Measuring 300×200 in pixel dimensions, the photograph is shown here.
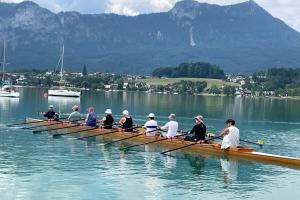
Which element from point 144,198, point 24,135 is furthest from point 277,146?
point 144,198

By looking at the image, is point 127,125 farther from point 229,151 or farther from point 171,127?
point 229,151

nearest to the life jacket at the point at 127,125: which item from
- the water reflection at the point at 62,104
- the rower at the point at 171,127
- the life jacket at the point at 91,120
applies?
the life jacket at the point at 91,120

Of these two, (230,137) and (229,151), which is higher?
(230,137)

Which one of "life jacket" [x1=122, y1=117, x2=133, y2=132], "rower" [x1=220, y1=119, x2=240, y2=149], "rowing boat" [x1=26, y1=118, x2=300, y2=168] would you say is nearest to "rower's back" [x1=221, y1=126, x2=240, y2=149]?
"rower" [x1=220, y1=119, x2=240, y2=149]

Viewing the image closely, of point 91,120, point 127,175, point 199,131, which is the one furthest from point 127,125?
point 127,175

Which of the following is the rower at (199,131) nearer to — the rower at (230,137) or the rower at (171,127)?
the rower at (171,127)

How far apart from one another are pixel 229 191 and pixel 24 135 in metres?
19.6

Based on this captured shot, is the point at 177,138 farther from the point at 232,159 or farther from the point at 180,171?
the point at 180,171

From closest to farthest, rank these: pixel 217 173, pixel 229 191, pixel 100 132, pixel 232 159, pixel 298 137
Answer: pixel 229 191, pixel 217 173, pixel 232 159, pixel 100 132, pixel 298 137

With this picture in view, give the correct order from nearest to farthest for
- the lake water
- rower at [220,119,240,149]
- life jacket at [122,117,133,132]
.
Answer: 1. the lake water
2. rower at [220,119,240,149]
3. life jacket at [122,117,133,132]

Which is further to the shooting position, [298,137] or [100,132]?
[298,137]

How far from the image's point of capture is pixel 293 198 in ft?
71.4

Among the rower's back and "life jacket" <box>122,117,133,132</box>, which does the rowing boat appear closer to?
the rower's back

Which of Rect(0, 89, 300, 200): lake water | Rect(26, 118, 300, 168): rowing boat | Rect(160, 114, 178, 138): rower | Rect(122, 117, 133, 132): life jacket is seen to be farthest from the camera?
Rect(122, 117, 133, 132): life jacket
